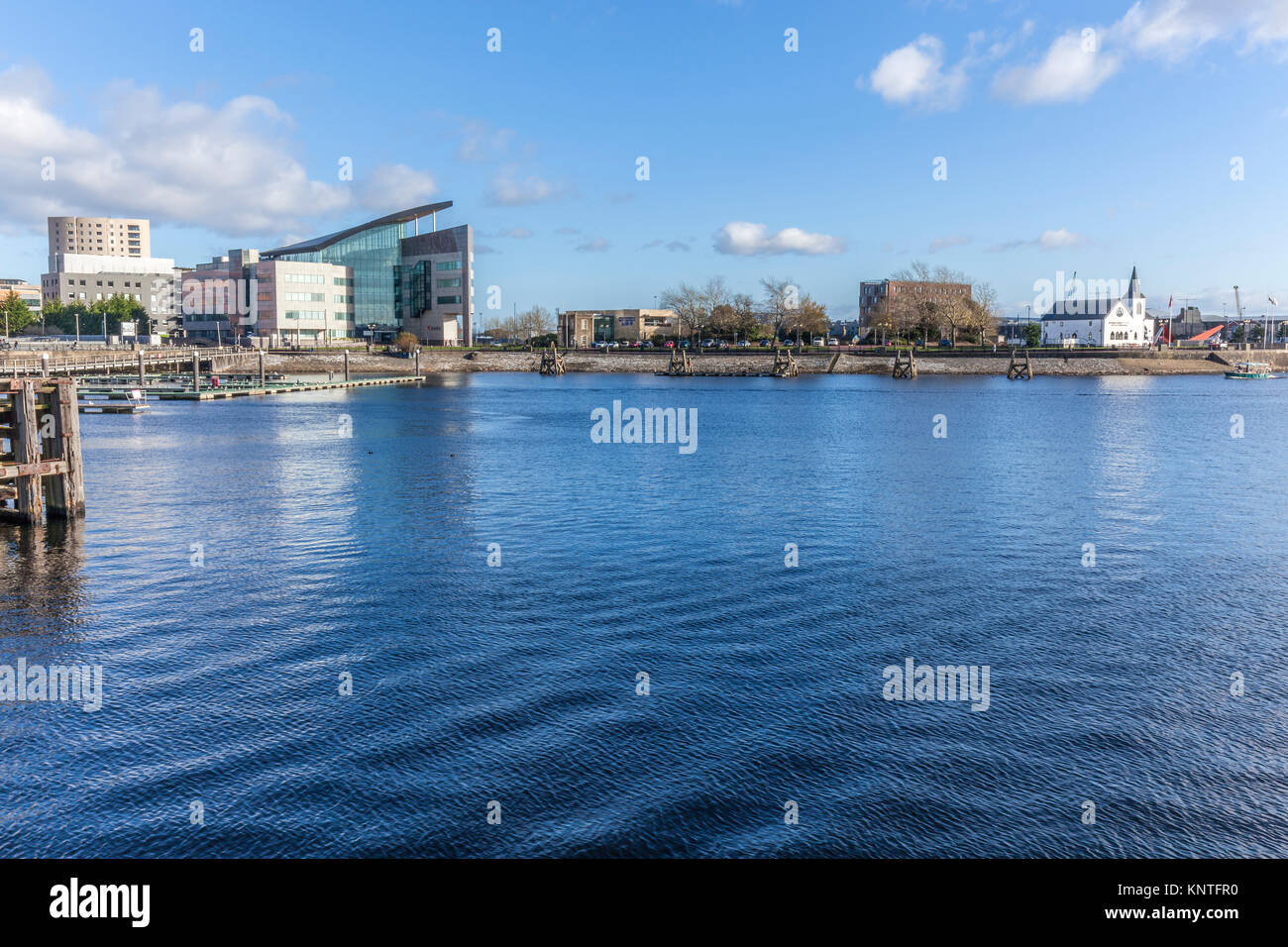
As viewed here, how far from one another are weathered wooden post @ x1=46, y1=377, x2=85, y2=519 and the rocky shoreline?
135 meters

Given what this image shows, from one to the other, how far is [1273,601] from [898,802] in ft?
54.3

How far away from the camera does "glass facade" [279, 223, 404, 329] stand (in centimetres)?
19125

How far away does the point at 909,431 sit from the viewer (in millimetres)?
71250

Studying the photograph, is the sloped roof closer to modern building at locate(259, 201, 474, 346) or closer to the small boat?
modern building at locate(259, 201, 474, 346)

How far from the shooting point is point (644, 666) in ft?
62.4

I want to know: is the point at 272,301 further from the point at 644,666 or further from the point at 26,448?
the point at 644,666

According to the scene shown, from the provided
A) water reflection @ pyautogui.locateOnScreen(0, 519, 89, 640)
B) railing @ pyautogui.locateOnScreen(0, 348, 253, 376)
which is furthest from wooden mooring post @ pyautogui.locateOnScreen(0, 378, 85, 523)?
railing @ pyautogui.locateOnScreen(0, 348, 253, 376)

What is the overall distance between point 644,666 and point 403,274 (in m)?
189

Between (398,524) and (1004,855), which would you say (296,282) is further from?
(1004,855)

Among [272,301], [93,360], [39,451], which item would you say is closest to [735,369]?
[272,301]

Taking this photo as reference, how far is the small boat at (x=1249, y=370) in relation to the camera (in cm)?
16650
